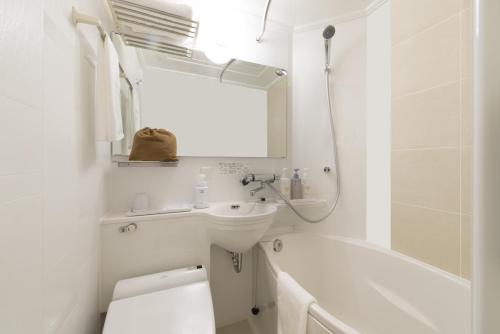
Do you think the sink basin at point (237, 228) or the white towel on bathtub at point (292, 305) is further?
the sink basin at point (237, 228)

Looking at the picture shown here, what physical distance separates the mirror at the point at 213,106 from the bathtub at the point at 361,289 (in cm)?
71

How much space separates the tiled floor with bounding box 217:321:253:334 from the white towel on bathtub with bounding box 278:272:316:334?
0.48 metres

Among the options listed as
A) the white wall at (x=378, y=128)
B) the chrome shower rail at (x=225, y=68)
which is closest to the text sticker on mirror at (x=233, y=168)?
the chrome shower rail at (x=225, y=68)

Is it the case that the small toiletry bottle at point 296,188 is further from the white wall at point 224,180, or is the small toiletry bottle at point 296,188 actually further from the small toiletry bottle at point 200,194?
the small toiletry bottle at point 200,194

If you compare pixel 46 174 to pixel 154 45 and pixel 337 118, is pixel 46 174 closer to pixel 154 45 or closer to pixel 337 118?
pixel 154 45

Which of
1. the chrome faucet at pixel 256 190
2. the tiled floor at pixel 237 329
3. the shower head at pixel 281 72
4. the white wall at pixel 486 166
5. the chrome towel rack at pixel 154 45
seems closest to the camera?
the white wall at pixel 486 166

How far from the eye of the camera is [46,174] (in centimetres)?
54

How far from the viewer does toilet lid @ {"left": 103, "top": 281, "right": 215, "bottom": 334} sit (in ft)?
2.34

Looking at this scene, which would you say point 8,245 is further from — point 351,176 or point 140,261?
point 351,176

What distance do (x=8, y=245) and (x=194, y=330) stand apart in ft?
1.97

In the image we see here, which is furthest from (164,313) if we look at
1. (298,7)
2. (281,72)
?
(298,7)

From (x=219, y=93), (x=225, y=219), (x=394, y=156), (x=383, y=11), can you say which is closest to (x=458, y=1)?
(x=383, y=11)

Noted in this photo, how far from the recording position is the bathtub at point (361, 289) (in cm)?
82

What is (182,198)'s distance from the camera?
1.24 metres
